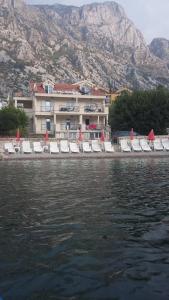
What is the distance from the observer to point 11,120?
6378 centimetres

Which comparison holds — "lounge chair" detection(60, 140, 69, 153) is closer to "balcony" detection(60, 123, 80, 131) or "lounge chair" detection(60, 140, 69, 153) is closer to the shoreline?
the shoreline

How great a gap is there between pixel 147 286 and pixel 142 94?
215 ft

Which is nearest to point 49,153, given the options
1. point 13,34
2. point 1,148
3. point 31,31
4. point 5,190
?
point 1,148

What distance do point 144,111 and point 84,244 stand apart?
5958cm

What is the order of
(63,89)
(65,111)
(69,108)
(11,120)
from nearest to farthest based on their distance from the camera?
(11,120)
(65,111)
(69,108)
(63,89)

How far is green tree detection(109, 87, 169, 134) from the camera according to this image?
68.2m

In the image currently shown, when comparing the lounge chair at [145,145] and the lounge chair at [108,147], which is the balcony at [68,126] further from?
the lounge chair at [108,147]

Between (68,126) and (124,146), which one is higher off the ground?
(68,126)

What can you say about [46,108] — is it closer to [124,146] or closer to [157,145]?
[124,146]

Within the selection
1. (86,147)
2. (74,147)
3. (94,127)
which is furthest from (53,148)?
(94,127)

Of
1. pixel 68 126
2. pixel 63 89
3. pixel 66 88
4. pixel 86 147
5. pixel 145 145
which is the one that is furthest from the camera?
pixel 66 88

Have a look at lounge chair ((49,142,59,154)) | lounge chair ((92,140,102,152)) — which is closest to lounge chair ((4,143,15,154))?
lounge chair ((49,142,59,154))

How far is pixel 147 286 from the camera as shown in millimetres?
8008

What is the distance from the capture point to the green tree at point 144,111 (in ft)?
224
